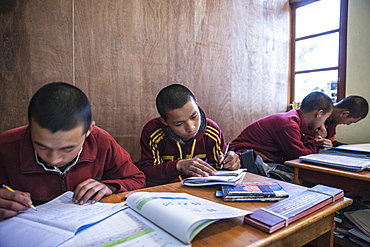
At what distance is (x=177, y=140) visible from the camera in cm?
166

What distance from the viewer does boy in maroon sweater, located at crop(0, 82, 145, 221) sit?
83 centimetres

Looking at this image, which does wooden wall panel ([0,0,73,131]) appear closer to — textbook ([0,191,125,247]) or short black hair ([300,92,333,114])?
textbook ([0,191,125,247])

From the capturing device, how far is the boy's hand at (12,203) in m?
0.78

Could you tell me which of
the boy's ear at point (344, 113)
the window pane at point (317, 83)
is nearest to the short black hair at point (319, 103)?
the boy's ear at point (344, 113)

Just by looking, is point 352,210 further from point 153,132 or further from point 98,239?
point 98,239

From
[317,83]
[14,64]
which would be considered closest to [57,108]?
[14,64]

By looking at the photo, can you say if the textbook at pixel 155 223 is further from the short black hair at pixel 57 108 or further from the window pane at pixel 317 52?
the window pane at pixel 317 52

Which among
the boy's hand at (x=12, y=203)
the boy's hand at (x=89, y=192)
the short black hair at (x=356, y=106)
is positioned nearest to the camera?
the boy's hand at (x=12, y=203)

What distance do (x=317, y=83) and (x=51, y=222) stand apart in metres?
3.59

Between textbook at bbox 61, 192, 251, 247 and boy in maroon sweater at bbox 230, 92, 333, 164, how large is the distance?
5.69 feet

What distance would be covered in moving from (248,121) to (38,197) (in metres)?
2.53

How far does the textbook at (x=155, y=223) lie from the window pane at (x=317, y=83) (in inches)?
124

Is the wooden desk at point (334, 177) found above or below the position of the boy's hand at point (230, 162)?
below

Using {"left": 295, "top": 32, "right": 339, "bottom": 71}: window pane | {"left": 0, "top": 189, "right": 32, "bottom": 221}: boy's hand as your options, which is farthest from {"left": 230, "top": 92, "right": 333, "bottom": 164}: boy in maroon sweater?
{"left": 0, "top": 189, "right": 32, "bottom": 221}: boy's hand
